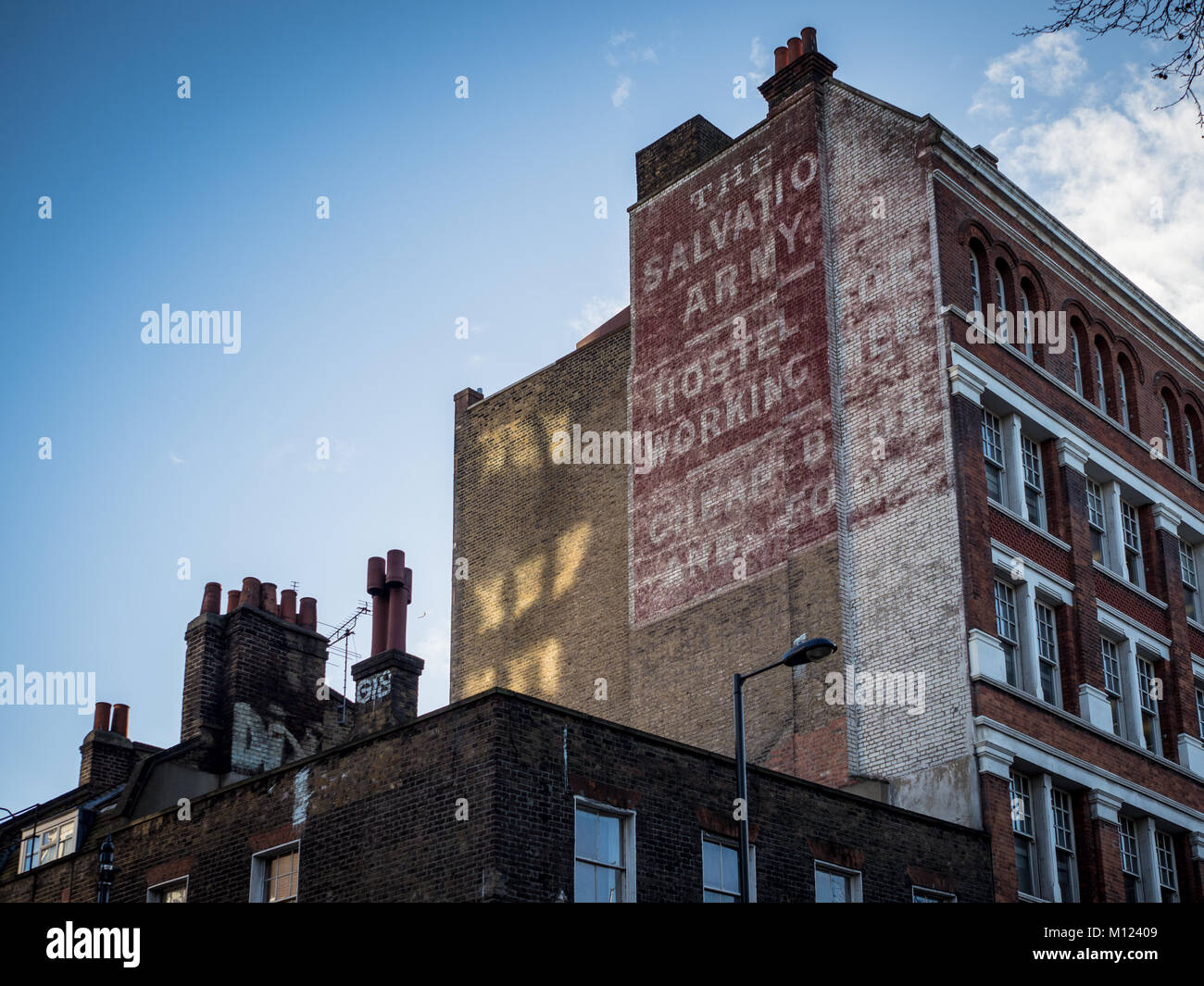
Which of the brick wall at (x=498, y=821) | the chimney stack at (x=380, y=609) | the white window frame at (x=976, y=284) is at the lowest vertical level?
the brick wall at (x=498, y=821)

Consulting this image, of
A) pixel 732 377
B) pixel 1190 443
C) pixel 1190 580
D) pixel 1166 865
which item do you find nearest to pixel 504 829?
pixel 732 377

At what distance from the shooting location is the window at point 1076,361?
35.6 metres

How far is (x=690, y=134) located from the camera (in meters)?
39.7

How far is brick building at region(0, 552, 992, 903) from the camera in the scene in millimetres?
21984

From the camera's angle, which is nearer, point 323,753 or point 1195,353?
point 323,753

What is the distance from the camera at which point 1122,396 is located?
37062 mm

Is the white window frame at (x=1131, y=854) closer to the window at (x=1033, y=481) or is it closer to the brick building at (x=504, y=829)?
the brick building at (x=504, y=829)

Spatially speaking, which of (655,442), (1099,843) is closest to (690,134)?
(655,442)

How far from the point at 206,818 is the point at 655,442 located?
589 inches

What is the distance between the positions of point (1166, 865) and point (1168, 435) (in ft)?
34.9

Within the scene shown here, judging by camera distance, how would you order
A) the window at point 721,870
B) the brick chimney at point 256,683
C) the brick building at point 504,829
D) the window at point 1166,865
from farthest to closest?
the brick chimney at point 256,683, the window at point 1166,865, the window at point 721,870, the brick building at point 504,829

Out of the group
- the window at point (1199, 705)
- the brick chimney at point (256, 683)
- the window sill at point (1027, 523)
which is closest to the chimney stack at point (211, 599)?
the brick chimney at point (256, 683)

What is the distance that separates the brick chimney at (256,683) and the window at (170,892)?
6.61 meters
